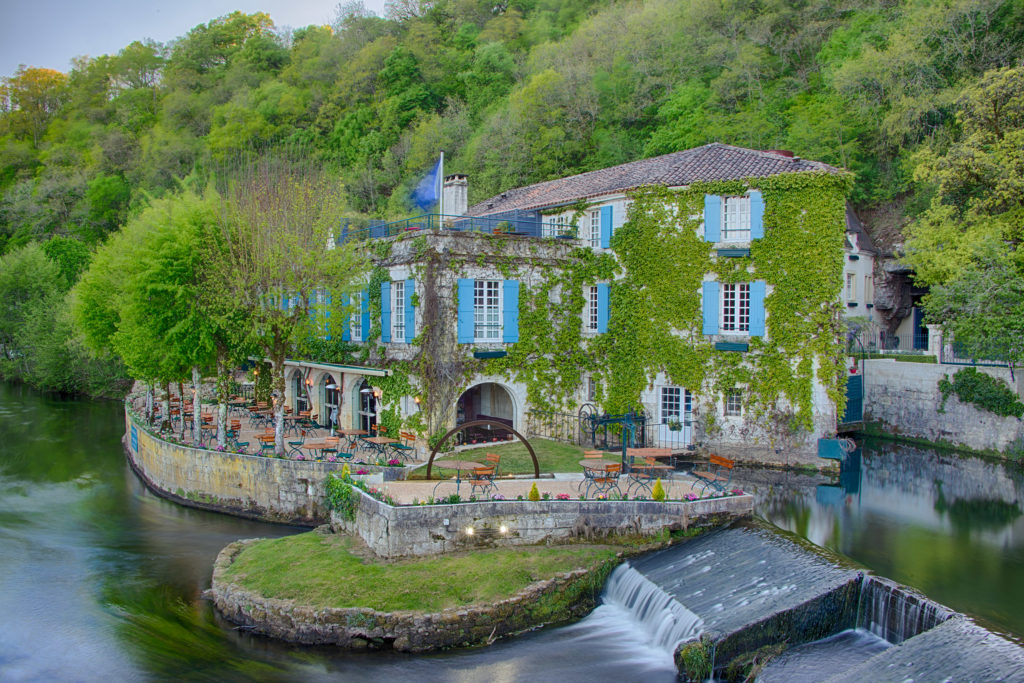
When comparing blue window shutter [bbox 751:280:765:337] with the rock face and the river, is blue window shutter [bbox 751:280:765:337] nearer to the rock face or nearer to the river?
the river

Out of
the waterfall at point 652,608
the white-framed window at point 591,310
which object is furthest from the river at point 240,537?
the white-framed window at point 591,310

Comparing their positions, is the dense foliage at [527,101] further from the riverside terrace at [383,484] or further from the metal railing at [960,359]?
the riverside terrace at [383,484]

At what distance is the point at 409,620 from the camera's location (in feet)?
41.3

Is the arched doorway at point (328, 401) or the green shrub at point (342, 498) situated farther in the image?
the arched doorway at point (328, 401)

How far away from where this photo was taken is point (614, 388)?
81.8ft

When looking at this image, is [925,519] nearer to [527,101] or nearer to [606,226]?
[606,226]

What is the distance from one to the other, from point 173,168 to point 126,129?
1797cm

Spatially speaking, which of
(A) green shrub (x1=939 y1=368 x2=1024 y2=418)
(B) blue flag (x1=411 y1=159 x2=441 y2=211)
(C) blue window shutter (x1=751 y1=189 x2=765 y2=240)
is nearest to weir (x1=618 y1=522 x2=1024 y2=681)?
(C) blue window shutter (x1=751 y1=189 x2=765 y2=240)

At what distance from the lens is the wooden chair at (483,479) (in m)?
15.7

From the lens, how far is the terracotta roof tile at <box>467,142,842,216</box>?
898 inches

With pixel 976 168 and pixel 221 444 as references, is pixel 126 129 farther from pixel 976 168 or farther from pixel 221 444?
pixel 976 168

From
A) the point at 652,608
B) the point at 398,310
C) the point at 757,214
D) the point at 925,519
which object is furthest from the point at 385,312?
the point at 925,519

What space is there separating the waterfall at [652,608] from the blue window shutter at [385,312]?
1135 cm

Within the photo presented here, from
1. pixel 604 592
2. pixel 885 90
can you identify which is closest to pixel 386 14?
pixel 885 90
